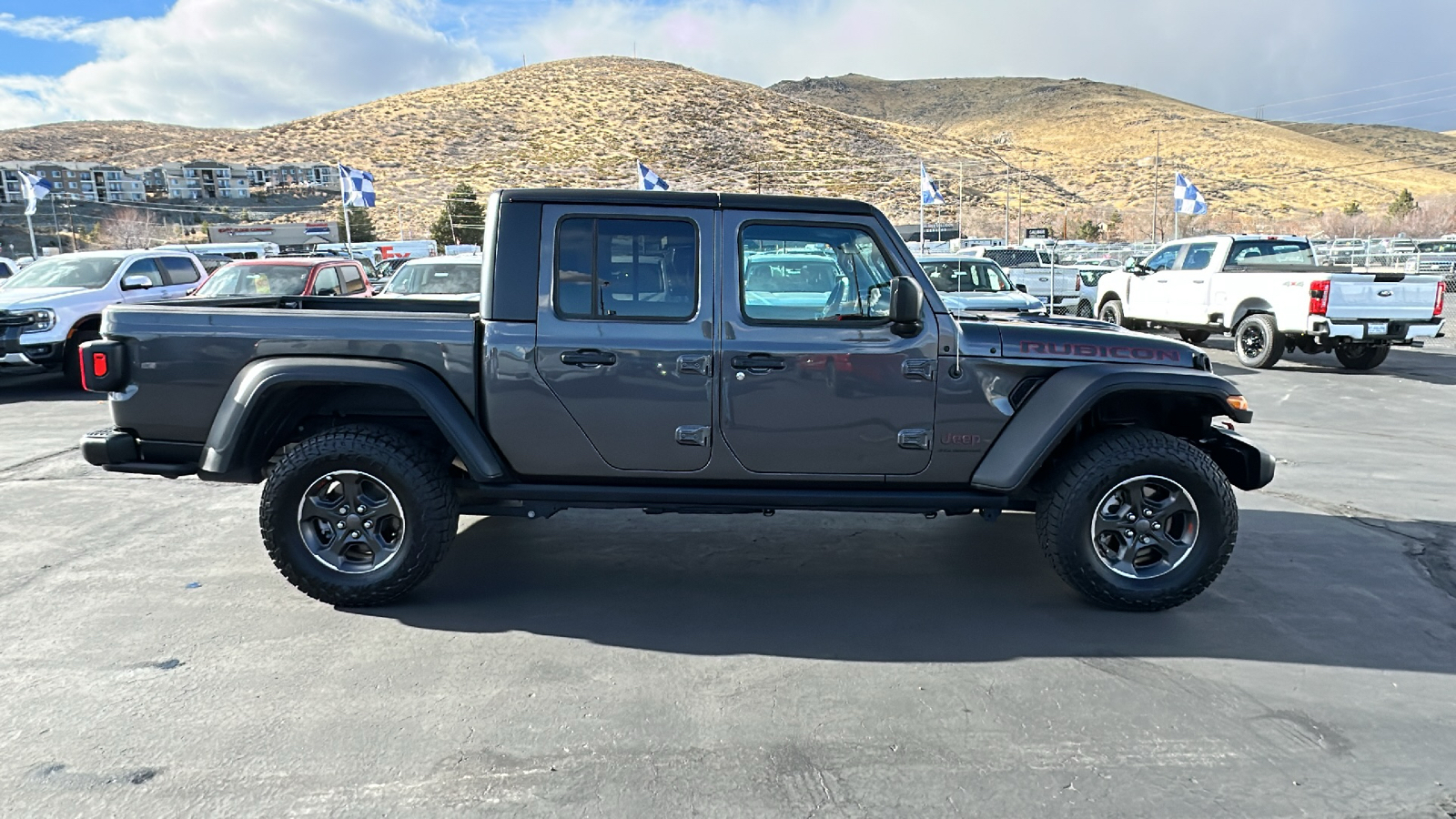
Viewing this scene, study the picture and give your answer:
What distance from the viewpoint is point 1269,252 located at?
13.2 metres

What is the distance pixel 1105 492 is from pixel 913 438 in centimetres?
94

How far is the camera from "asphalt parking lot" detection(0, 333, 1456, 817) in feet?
9.27

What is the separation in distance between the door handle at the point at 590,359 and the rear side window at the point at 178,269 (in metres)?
11.7

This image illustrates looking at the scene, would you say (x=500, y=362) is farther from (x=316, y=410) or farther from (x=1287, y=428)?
(x=1287, y=428)

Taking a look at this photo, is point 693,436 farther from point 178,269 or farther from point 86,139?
point 86,139

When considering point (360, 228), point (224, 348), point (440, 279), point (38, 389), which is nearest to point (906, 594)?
point (224, 348)

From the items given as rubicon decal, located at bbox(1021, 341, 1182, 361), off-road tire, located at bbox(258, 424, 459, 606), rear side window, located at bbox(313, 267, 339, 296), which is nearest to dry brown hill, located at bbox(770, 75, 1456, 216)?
rear side window, located at bbox(313, 267, 339, 296)

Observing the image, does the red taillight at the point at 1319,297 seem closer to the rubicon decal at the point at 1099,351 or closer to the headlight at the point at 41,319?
the rubicon decal at the point at 1099,351

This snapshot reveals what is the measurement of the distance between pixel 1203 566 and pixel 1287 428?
5532mm

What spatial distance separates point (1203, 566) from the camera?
4125 mm

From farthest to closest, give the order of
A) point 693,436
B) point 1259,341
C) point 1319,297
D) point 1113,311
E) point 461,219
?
point 461,219, point 1113,311, point 1259,341, point 1319,297, point 693,436

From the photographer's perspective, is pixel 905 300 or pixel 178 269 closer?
pixel 905 300

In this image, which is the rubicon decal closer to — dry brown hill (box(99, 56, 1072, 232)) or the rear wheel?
the rear wheel

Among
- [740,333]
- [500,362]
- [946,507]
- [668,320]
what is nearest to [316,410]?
[500,362]
